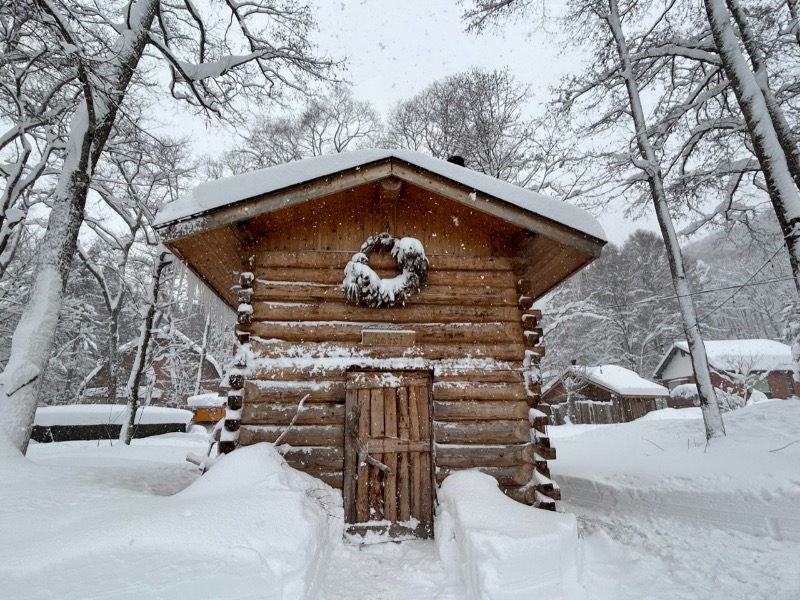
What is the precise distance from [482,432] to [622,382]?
2199 cm

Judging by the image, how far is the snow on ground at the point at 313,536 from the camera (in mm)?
2648

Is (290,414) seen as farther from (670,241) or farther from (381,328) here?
(670,241)

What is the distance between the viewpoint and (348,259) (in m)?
5.75

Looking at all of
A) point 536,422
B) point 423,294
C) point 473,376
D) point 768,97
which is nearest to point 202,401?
point 423,294

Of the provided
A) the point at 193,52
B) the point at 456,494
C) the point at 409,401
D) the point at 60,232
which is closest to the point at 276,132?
the point at 193,52

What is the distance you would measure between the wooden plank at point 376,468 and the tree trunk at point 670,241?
6.76 meters

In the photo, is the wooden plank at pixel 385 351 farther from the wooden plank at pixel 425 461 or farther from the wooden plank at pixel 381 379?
the wooden plank at pixel 425 461

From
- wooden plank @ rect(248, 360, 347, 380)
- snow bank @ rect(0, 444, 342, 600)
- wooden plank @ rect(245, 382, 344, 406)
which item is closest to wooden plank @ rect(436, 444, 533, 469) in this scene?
wooden plank @ rect(245, 382, 344, 406)

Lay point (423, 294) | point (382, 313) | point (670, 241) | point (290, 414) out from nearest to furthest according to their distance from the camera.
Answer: point (290, 414) < point (382, 313) < point (423, 294) < point (670, 241)

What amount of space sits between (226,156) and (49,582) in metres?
17.6

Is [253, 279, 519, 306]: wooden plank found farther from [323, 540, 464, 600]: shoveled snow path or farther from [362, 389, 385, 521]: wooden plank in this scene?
[323, 540, 464, 600]: shoveled snow path

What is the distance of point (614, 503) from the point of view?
7.00 m

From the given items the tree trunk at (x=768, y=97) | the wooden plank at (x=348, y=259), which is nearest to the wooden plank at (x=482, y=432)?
the wooden plank at (x=348, y=259)

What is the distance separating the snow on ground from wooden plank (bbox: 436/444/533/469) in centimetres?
102
